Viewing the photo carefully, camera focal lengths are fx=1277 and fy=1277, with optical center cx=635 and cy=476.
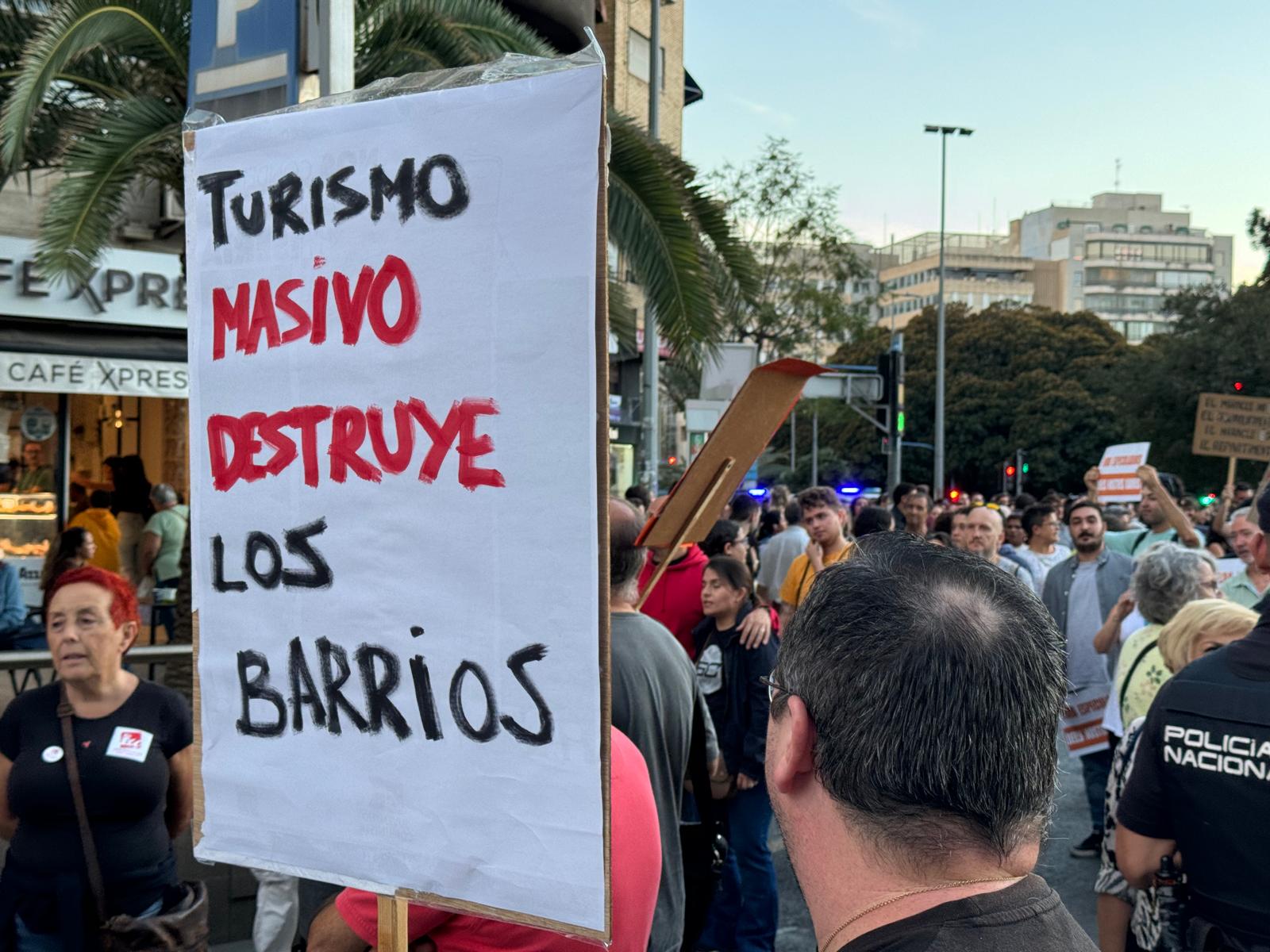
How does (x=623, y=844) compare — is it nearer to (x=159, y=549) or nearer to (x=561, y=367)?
(x=561, y=367)

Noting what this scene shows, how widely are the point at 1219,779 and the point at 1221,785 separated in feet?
0.04

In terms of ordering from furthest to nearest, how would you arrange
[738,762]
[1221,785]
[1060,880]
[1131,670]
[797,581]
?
[797,581], [1060,880], [738,762], [1131,670], [1221,785]

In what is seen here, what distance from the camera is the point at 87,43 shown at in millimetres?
6961

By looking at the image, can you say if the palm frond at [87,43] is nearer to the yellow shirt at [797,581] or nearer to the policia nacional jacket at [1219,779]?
the yellow shirt at [797,581]

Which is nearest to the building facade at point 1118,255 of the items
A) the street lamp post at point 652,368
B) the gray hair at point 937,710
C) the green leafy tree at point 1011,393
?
the green leafy tree at point 1011,393

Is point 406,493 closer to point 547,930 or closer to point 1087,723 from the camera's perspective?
point 547,930

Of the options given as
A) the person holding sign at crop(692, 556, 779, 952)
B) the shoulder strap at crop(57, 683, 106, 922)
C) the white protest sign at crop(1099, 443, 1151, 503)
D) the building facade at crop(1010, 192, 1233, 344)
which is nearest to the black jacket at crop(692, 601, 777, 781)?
the person holding sign at crop(692, 556, 779, 952)

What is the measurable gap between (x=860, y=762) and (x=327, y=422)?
1.08 metres

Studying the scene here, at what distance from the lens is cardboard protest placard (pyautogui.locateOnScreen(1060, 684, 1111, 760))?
6.71 m

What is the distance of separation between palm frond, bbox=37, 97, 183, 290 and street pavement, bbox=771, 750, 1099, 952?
505 centimetres

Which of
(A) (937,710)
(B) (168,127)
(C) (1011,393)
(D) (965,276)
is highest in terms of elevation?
(D) (965,276)

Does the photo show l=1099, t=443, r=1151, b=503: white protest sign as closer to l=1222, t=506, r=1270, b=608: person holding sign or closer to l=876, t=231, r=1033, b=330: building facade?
l=1222, t=506, r=1270, b=608: person holding sign

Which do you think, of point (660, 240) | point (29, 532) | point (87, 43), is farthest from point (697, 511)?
point (29, 532)

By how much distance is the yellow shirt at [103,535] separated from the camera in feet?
35.4
